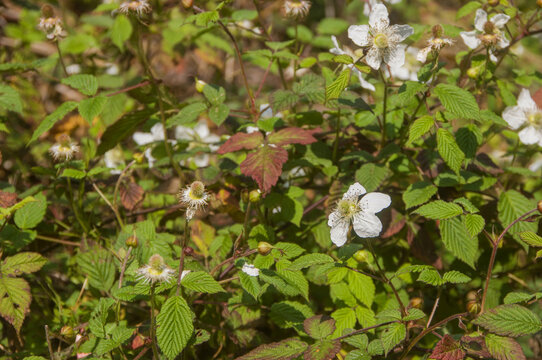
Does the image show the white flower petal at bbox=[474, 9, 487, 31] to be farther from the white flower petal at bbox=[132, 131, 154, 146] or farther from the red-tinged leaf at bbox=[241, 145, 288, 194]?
the white flower petal at bbox=[132, 131, 154, 146]

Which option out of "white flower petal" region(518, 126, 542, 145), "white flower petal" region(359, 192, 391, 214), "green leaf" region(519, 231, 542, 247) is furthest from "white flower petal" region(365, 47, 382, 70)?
"white flower petal" region(518, 126, 542, 145)

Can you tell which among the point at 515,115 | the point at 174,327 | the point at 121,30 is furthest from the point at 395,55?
the point at 121,30

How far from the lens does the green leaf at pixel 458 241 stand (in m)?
1.44

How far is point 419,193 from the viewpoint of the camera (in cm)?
153

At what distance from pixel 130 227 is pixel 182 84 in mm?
2567

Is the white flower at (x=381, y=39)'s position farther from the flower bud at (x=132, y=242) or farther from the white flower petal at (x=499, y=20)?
the flower bud at (x=132, y=242)

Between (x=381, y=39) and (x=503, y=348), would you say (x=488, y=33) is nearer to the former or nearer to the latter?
(x=381, y=39)

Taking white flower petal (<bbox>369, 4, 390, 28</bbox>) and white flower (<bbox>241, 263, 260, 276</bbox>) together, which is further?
white flower petal (<bbox>369, 4, 390, 28</bbox>)

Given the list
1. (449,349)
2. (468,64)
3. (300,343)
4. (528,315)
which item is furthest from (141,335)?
(468,64)

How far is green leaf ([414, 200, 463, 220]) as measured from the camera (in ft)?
4.21

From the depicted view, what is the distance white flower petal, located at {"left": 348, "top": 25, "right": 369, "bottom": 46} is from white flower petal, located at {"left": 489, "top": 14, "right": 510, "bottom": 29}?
0.55 meters

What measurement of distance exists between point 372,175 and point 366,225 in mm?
325

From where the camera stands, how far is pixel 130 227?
162cm

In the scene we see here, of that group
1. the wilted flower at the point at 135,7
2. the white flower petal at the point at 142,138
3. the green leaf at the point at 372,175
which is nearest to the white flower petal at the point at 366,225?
the green leaf at the point at 372,175
